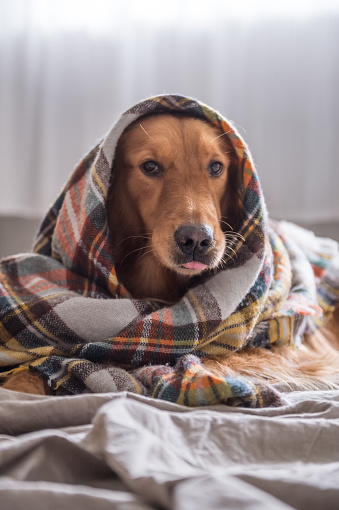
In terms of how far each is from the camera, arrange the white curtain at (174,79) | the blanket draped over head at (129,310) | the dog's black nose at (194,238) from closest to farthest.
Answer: the blanket draped over head at (129,310) < the dog's black nose at (194,238) < the white curtain at (174,79)

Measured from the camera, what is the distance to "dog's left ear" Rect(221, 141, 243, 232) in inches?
56.1

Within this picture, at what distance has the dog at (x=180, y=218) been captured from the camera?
1.18 meters

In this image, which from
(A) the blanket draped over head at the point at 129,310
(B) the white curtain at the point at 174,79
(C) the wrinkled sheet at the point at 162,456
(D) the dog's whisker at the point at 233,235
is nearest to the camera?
(C) the wrinkled sheet at the point at 162,456

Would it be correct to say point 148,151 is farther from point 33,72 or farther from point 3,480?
point 33,72

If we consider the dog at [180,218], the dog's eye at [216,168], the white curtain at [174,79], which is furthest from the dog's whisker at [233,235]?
the white curtain at [174,79]

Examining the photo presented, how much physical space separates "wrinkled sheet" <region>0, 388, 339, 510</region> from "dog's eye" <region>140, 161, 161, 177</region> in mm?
654

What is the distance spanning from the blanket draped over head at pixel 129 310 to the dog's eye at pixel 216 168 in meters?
0.06

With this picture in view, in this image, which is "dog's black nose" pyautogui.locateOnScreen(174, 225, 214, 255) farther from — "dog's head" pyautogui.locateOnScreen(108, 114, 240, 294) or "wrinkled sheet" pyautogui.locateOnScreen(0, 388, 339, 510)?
"wrinkled sheet" pyautogui.locateOnScreen(0, 388, 339, 510)

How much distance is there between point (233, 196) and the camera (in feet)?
4.78

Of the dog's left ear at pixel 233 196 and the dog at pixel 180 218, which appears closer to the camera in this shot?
the dog at pixel 180 218

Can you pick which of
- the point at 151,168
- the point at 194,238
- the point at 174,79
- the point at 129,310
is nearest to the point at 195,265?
the point at 194,238

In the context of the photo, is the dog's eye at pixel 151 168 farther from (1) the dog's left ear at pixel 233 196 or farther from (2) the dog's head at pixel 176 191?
(1) the dog's left ear at pixel 233 196

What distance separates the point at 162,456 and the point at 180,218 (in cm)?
63

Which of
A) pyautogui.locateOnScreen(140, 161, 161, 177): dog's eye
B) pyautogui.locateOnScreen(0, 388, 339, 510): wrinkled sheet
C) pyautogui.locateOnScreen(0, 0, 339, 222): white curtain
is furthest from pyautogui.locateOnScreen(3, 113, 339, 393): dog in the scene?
pyautogui.locateOnScreen(0, 0, 339, 222): white curtain
